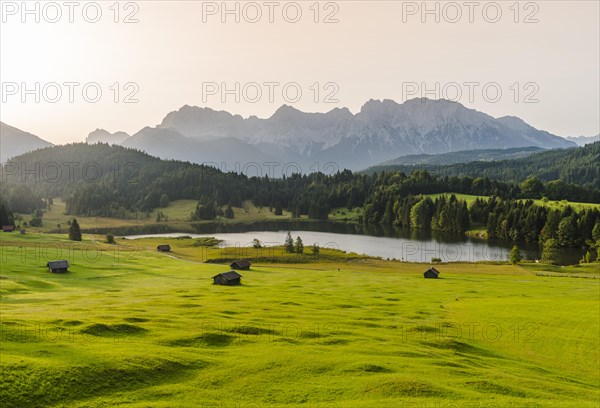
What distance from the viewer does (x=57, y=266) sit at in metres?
93.1

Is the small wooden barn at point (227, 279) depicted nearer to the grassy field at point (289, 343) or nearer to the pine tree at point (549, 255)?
the grassy field at point (289, 343)

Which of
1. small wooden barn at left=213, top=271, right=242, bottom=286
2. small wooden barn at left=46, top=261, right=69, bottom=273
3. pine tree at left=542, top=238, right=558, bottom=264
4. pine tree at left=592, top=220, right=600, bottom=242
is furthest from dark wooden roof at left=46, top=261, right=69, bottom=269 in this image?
pine tree at left=592, top=220, right=600, bottom=242

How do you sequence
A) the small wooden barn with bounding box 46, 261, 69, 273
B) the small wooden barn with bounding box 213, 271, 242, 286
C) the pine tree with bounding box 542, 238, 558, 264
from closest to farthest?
the small wooden barn with bounding box 213, 271, 242, 286, the small wooden barn with bounding box 46, 261, 69, 273, the pine tree with bounding box 542, 238, 558, 264

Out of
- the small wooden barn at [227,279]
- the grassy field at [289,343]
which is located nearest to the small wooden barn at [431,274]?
the grassy field at [289,343]

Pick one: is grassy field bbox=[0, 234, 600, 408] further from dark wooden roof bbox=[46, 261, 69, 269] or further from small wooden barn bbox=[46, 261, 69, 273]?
dark wooden roof bbox=[46, 261, 69, 269]

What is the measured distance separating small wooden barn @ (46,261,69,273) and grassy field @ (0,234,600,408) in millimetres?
1725

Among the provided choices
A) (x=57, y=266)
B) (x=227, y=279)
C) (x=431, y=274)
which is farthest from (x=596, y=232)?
(x=57, y=266)

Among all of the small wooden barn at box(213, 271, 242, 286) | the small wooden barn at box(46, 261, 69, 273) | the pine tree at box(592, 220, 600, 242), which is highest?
the pine tree at box(592, 220, 600, 242)

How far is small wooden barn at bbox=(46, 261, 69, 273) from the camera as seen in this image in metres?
92.5

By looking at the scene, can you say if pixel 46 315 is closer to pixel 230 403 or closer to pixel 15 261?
pixel 230 403

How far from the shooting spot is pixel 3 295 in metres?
65.0

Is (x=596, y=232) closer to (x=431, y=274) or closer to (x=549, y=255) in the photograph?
(x=549, y=255)

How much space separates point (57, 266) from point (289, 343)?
69.3 metres

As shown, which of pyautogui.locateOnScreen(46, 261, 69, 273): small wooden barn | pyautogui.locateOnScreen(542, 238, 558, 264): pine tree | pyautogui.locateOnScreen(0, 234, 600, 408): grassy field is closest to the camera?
pyautogui.locateOnScreen(0, 234, 600, 408): grassy field
